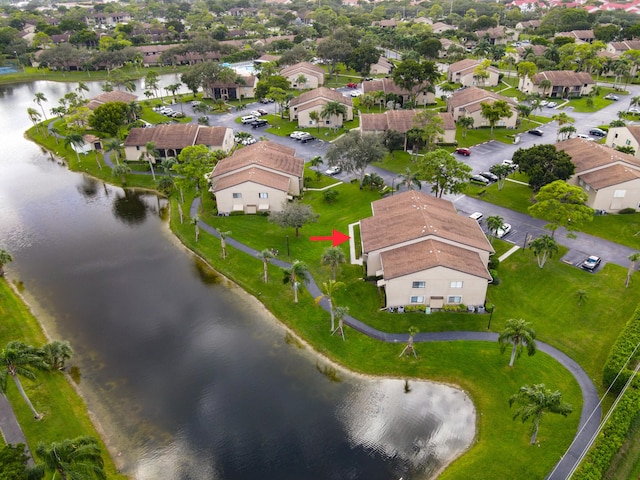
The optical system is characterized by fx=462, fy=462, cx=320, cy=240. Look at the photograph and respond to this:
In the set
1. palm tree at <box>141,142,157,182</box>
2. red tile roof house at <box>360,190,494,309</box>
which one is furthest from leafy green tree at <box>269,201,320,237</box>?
palm tree at <box>141,142,157,182</box>

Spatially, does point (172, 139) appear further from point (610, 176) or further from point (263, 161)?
point (610, 176)

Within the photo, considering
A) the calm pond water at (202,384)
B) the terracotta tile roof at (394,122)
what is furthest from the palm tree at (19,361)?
the terracotta tile roof at (394,122)

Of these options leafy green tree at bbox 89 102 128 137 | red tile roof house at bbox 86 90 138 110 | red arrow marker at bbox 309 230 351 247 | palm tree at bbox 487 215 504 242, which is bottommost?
red arrow marker at bbox 309 230 351 247

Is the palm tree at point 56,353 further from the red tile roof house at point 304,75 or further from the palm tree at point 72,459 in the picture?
the red tile roof house at point 304,75

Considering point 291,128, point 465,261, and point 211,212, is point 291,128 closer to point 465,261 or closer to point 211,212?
point 211,212

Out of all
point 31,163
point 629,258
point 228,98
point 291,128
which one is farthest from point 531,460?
point 228,98

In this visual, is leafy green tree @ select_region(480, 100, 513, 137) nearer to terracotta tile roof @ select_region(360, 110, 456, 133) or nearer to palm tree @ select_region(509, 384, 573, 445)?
terracotta tile roof @ select_region(360, 110, 456, 133)
